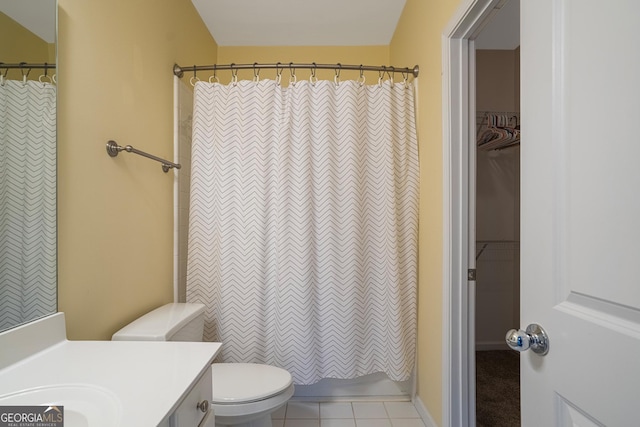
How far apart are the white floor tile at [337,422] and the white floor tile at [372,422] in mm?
33

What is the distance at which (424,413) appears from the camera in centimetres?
177

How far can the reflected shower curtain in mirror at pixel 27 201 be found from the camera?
2.80 feet

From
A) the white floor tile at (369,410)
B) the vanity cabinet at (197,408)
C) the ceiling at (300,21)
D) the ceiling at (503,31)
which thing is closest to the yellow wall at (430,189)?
the white floor tile at (369,410)

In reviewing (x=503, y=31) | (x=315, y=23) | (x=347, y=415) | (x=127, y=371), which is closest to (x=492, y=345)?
(x=347, y=415)

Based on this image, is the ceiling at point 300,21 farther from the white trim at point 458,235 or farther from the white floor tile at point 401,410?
the white floor tile at point 401,410

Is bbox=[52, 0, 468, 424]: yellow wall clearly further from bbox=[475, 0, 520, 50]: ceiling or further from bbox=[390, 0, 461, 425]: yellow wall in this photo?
bbox=[475, 0, 520, 50]: ceiling

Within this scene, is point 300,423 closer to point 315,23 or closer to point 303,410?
point 303,410

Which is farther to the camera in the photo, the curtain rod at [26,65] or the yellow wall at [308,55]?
the yellow wall at [308,55]

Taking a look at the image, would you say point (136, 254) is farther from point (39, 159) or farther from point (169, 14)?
point (169, 14)

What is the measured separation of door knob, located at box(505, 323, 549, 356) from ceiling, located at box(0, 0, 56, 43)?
150cm

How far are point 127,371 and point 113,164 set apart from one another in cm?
87

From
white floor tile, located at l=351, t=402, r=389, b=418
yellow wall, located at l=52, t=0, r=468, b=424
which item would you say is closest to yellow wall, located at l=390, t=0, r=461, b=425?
yellow wall, located at l=52, t=0, r=468, b=424

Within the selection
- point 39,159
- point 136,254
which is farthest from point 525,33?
point 136,254

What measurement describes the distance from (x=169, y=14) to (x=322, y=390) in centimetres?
237
